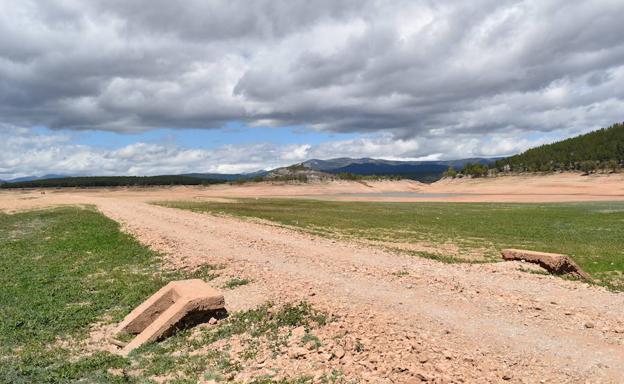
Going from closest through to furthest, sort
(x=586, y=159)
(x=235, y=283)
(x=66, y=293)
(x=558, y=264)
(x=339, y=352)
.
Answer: (x=339, y=352), (x=235, y=283), (x=66, y=293), (x=558, y=264), (x=586, y=159)

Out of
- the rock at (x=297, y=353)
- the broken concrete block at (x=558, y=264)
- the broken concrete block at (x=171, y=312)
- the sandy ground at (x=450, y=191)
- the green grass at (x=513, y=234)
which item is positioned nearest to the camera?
the rock at (x=297, y=353)

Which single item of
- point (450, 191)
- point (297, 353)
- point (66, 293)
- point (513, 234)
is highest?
point (297, 353)

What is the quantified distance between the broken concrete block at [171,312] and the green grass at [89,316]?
407 millimetres

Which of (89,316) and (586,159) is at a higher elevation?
(586,159)

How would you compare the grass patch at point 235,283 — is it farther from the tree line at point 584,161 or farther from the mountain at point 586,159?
the mountain at point 586,159

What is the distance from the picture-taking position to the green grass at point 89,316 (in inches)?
408

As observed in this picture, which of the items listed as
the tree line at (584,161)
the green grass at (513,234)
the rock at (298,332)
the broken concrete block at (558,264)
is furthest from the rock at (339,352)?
the tree line at (584,161)

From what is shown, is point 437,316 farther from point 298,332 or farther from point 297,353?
point 297,353

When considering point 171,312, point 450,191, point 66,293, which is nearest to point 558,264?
point 171,312

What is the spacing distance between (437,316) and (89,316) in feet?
35.4

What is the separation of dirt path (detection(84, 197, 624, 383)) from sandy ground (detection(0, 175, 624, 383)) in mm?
28

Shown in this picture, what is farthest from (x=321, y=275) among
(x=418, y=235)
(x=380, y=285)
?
(x=418, y=235)

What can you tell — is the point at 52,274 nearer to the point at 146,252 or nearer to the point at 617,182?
the point at 146,252

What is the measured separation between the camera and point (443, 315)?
12023mm
